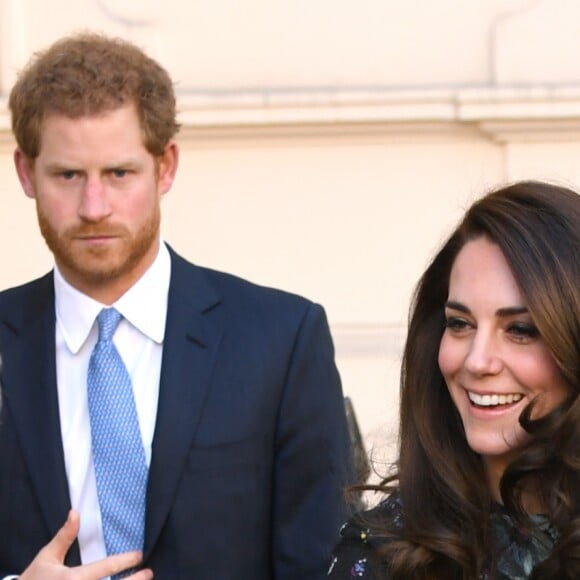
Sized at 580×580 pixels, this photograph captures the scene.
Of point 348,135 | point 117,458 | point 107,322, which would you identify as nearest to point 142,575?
point 117,458

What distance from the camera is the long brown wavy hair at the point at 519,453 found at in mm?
2838

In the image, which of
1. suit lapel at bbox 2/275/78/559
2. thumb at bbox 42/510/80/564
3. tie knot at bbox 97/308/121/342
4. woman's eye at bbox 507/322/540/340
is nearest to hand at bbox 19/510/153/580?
thumb at bbox 42/510/80/564

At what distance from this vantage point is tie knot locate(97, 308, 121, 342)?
3.52 meters

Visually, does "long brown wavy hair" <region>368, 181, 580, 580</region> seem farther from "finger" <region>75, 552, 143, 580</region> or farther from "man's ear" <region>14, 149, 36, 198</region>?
"man's ear" <region>14, 149, 36, 198</region>

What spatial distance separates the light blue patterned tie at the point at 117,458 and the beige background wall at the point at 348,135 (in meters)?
2.33

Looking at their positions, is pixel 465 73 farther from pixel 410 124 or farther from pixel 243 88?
pixel 243 88

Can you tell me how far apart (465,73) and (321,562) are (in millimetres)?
2609

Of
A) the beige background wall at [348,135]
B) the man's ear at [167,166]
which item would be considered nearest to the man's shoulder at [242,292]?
the man's ear at [167,166]

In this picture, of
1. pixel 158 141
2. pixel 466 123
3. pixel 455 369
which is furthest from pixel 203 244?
pixel 455 369

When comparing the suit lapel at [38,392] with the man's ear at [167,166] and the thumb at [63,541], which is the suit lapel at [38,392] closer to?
the thumb at [63,541]

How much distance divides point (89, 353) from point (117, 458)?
0.24 meters

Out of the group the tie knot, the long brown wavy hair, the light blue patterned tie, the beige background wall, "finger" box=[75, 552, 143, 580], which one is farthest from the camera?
the beige background wall

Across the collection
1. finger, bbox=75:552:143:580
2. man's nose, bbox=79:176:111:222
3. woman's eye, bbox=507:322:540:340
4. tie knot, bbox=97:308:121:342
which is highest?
man's nose, bbox=79:176:111:222

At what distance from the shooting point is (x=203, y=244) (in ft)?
19.2
